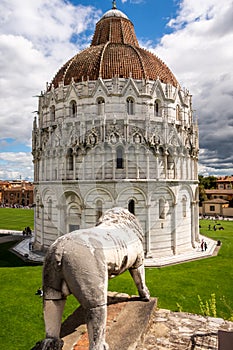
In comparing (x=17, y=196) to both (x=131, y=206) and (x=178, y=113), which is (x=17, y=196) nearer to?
(x=178, y=113)

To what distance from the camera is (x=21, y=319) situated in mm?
13523

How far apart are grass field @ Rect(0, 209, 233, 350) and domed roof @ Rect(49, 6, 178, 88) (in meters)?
17.5

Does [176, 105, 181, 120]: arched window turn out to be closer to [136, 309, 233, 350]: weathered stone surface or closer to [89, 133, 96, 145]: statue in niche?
[89, 133, 96, 145]: statue in niche

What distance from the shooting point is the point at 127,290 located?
1731 cm

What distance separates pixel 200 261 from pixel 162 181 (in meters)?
7.56

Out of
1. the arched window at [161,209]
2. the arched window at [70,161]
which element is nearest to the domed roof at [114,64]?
the arched window at [70,161]

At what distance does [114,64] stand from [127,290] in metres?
20.3

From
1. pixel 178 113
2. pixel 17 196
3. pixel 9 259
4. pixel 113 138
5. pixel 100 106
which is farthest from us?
pixel 17 196

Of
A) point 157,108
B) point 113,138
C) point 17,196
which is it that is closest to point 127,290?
point 113,138

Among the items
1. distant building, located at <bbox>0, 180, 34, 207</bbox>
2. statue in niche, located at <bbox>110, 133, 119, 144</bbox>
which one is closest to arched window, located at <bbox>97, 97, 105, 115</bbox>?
statue in niche, located at <bbox>110, 133, 119, 144</bbox>

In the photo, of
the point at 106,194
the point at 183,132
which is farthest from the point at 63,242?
the point at 183,132

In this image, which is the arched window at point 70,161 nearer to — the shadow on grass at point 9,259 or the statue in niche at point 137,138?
the statue in niche at point 137,138

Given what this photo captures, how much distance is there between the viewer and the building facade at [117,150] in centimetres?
2514

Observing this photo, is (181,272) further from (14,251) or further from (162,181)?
(14,251)
